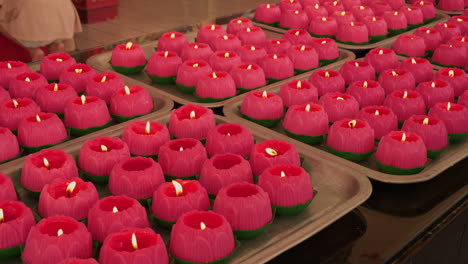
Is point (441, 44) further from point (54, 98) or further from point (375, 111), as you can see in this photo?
point (54, 98)

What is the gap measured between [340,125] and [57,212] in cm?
68

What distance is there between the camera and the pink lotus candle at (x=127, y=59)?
72.7 inches

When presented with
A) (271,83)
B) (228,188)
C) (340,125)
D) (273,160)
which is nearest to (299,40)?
(271,83)

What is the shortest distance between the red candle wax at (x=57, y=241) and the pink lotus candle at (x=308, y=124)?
64cm

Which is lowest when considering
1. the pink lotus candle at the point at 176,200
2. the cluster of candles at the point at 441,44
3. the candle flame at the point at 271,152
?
the pink lotus candle at the point at 176,200

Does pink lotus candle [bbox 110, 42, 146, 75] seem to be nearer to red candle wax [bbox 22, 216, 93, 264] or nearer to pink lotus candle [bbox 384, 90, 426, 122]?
pink lotus candle [bbox 384, 90, 426, 122]

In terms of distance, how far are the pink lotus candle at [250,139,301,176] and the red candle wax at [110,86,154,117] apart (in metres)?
0.43

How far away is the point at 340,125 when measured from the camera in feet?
4.44

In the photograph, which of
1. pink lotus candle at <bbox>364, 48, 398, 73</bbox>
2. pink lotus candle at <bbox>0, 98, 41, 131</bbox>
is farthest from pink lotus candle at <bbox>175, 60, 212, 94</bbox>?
pink lotus candle at <bbox>364, 48, 398, 73</bbox>

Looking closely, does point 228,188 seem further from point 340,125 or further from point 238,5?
point 238,5

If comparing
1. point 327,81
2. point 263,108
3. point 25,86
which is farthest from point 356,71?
point 25,86

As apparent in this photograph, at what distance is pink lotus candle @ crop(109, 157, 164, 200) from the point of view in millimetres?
1121

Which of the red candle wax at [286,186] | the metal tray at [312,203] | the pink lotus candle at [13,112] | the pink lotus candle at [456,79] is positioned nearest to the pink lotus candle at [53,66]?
A: the pink lotus candle at [13,112]

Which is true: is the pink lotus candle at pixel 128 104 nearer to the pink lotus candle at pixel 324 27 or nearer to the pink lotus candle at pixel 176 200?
the pink lotus candle at pixel 176 200
